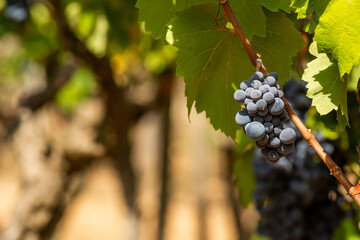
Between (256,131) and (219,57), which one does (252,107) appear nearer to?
(256,131)

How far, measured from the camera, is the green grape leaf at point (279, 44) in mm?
1431

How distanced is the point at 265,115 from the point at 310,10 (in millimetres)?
286

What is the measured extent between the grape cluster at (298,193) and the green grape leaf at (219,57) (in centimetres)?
84

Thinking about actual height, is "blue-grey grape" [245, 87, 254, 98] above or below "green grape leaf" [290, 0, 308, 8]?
below

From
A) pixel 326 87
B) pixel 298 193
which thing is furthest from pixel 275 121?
pixel 298 193

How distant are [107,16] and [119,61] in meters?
1.31

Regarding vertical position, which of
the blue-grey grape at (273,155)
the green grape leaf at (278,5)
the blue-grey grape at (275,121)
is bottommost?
the blue-grey grape at (273,155)

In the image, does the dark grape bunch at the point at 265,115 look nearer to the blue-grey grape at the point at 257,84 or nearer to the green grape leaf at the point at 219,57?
the blue-grey grape at the point at 257,84

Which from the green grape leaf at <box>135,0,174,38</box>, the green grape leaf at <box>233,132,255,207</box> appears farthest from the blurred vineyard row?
the green grape leaf at <box>135,0,174,38</box>

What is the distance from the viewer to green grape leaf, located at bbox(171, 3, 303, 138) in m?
1.39

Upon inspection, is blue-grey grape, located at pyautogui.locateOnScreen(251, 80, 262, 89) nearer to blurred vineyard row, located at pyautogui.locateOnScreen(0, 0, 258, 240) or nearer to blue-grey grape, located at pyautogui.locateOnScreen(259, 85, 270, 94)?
blue-grey grape, located at pyautogui.locateOnScreen(259, 85, 270, 94)

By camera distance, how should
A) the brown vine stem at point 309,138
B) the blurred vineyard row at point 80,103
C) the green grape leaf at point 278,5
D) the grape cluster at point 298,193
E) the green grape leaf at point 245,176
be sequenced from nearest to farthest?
the brown vine stem at point 309,138, the green grape leaf at point 278,5, the grape cluster at point 298,193, the green grape leaf at point 245,176, the blurred vineyard row at point 80,103

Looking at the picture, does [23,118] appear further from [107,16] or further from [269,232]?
[269,232]

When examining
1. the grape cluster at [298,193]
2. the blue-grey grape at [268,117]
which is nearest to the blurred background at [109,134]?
the grape cluster at [298,193]
